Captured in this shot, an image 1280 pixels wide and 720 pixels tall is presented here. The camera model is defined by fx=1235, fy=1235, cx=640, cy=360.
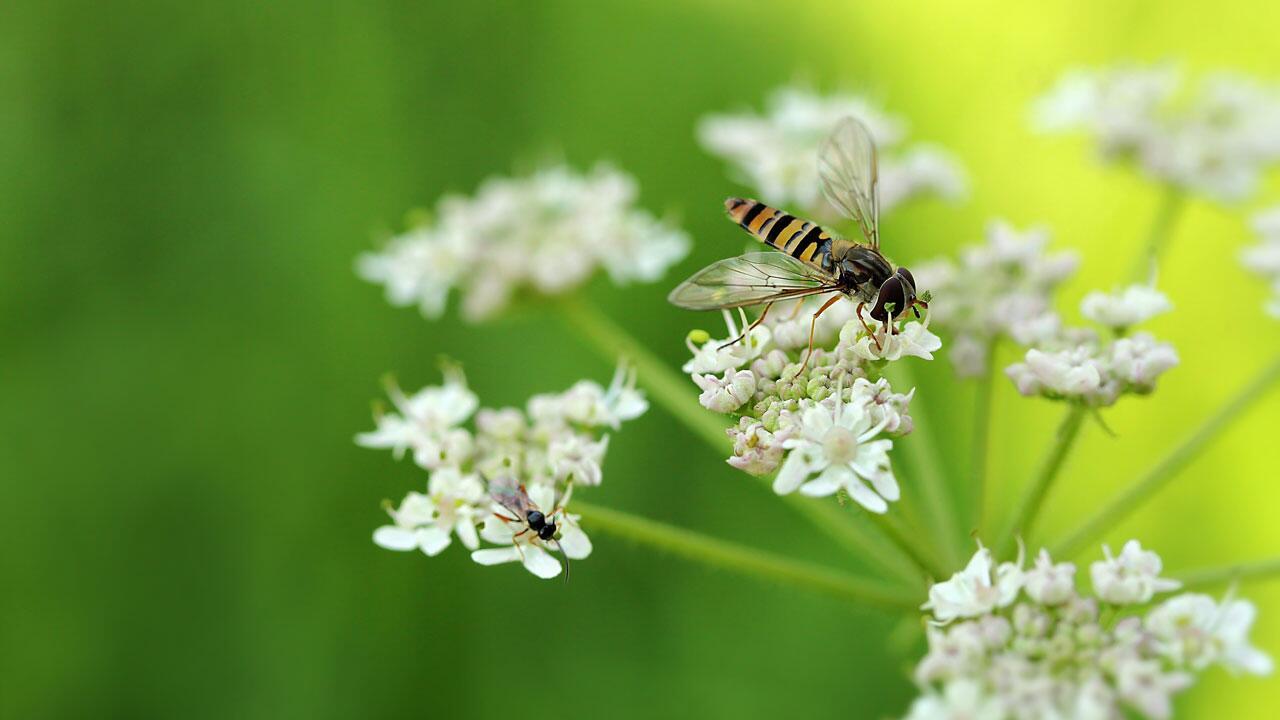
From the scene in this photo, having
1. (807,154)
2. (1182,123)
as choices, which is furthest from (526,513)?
(1182,123)

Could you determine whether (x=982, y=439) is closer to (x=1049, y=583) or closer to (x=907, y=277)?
(x=907, y=277)

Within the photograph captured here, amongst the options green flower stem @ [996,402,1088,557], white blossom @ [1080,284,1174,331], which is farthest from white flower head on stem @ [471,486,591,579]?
white blossom @ [1080,284,1174,331]

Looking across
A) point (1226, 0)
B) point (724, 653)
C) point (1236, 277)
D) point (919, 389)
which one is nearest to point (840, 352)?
point (724, 653)

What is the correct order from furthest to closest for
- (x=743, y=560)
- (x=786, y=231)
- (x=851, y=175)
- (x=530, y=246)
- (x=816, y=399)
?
(x=530, y=246), (x=851, y=175), (x=786, y=231), (x=743, y=560), (x=816, y=399)

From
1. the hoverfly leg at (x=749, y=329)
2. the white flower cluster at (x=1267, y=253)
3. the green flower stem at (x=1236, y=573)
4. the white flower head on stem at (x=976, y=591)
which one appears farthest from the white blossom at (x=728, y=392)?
the white flower cluster at (x=1267, y=253)

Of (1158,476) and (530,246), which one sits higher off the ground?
(530,246)

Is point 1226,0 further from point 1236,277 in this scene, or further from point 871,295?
point 871,295
